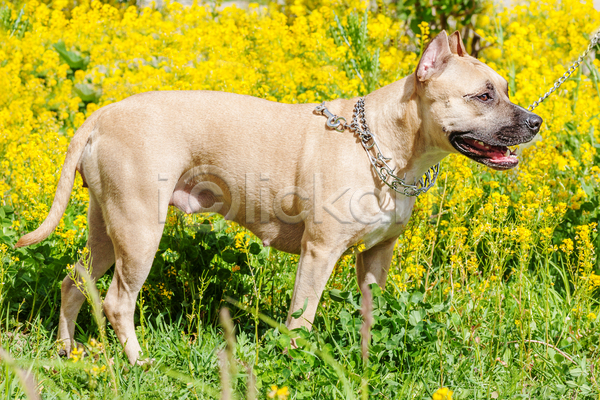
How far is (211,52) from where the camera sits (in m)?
6.80

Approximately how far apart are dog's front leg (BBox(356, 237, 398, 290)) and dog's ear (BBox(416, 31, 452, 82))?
99 cm

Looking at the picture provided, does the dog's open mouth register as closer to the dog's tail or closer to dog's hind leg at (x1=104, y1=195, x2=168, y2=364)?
dog's hind leg at (x1=104, y1=195, x2=168, y2=364)

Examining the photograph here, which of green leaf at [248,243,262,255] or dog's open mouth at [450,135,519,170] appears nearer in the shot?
dog's open mouth at [450,135,519,170]

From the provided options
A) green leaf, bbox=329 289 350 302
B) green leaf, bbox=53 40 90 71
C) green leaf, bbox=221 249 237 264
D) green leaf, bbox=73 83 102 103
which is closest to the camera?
green leaf, bbox=329 289 350 302

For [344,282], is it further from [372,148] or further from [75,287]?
A: [75,287]

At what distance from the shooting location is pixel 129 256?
10.6 feet

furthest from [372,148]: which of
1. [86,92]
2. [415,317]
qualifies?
[86,92]

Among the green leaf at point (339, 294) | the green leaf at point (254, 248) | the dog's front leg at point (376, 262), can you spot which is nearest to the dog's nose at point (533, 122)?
the dog's front leg at point (376, 262)

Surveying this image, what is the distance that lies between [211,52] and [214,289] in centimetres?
363

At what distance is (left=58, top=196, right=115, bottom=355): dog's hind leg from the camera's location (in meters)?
3.54

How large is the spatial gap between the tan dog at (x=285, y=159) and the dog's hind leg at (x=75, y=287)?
0.97 ft

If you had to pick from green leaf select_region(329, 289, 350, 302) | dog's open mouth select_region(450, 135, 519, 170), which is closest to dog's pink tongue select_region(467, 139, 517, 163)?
dog's open mouth select_region(450, 135, 519, 170)

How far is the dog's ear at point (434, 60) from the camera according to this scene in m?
3.07

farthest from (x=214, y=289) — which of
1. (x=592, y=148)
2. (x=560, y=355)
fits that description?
(x=592, y=148)
